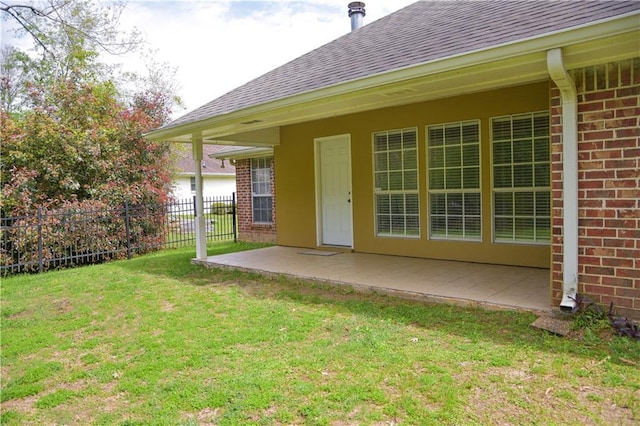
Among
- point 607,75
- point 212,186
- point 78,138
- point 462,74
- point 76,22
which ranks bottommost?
point 212,186

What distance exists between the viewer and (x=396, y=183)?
774 cm

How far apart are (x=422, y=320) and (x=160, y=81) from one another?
17.3 meters

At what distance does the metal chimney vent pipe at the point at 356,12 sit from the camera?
10.6m

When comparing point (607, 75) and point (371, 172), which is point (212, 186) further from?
point (607, 75)

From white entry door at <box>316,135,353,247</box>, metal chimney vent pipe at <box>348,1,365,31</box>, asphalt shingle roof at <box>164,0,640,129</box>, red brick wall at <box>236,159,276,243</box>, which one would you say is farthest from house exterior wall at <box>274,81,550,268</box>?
metal chimney vent pipe at <box>348,1,365,31</box>

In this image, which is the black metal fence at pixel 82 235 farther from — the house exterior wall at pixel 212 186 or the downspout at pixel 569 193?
the house exterior wall at pixel 212 186

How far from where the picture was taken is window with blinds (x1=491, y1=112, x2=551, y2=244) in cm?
613

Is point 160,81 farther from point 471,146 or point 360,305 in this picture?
point 360,305

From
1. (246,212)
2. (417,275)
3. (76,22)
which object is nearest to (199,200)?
(246,212)

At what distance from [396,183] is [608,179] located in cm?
401

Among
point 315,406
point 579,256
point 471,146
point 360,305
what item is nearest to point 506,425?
point 315,406

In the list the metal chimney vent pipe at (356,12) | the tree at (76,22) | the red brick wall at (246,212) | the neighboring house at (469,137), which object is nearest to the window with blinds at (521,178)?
the neighboring house at (469,137)

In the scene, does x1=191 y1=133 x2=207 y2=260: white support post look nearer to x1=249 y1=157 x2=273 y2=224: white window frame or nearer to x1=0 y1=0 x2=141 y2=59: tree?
x1=249 y1=157 x2=273 y2=224: white window frame

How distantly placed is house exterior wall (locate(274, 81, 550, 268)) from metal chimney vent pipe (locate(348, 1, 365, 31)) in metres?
3.21
